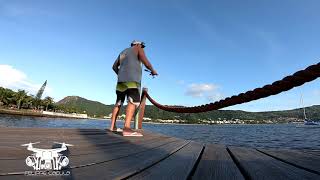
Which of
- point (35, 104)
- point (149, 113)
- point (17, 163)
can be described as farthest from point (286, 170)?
point (149, 113)

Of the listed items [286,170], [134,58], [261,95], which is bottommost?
[286,170]

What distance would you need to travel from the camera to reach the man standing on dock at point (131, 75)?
551 centimetres

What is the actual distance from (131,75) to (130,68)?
0.15 meters

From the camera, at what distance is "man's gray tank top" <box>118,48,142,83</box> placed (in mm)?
5559

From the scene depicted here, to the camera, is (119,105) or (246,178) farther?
(119,105)

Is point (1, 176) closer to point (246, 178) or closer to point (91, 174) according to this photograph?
point (91, 174)

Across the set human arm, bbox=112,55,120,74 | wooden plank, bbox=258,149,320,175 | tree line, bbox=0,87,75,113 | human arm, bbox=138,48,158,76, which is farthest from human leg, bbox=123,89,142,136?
tree line, bbox=0,87,75,113

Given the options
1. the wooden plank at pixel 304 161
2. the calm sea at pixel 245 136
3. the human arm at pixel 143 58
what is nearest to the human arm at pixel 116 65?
the human arm at pixel 143 58

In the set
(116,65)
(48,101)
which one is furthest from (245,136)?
(48,101)

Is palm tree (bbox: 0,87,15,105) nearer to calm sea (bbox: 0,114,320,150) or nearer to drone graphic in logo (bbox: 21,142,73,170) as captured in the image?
calm sea (bbox: 0,114,320,150)

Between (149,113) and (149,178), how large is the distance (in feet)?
550

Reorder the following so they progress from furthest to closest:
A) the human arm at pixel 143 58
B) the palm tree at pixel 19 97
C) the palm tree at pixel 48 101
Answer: the palm tree at pixel 48 101 → the palm tree at pixel 19 97 → the human arm at pixel 143 58

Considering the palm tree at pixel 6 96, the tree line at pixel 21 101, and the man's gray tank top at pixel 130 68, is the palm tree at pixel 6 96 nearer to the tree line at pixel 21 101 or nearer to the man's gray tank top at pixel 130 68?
the tree line at pixel 21 101

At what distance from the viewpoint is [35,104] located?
5212 inches
